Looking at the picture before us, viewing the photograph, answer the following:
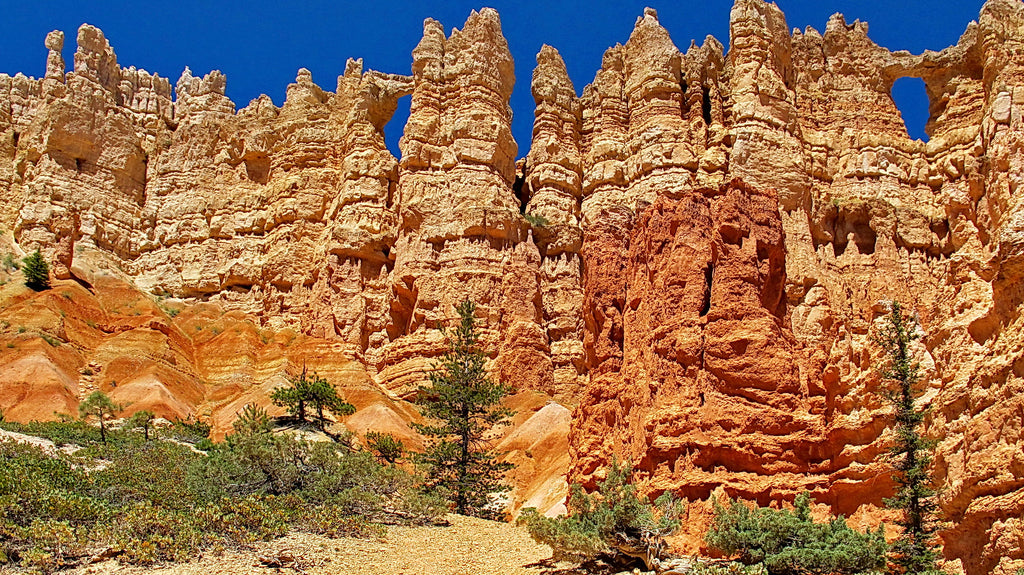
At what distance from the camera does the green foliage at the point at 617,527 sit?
1448cm

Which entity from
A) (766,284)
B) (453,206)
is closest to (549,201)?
(453,206)

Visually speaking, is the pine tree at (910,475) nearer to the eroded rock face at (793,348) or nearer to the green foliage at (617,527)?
the eroded rock face at (793,348)

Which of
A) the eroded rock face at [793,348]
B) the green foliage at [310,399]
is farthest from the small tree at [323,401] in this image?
the eroded rock face at [793,348]

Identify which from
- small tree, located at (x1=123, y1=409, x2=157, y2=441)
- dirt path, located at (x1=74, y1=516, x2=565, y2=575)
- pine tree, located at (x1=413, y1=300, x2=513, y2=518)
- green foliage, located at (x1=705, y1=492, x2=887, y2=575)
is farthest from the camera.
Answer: small tree, located at (x1=123, y1=409, x2=157, y2=441)

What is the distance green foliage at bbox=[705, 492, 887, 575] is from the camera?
1314cm

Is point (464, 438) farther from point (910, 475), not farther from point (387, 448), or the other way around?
point (910, 475)

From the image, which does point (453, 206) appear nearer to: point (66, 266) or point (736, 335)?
point (66, 266)

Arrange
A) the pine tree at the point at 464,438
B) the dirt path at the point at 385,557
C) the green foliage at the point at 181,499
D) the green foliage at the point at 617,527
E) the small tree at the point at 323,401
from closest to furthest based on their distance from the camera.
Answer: the dirt path at the point at 385,557 → the green foliage at the point at 181,499 → the green foliage at the point at 617,527 → the pine tree at the point at 464,438 → the small tree at the point at 323,401

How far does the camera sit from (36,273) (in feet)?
163

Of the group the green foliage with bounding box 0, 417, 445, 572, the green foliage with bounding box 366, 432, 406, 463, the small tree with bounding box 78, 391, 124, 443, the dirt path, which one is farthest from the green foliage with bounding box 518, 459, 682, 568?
the small tree with bounding box 78, 391, 124, 443

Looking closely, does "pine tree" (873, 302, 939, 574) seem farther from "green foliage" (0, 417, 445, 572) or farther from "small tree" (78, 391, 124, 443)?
"small tree" (78, 391, 124, 443)

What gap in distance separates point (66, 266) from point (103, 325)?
5.73 m

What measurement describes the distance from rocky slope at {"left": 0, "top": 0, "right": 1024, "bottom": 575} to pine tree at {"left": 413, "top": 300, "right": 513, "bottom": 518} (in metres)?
2.41

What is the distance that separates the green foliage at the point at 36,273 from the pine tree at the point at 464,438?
2867 centimetres
